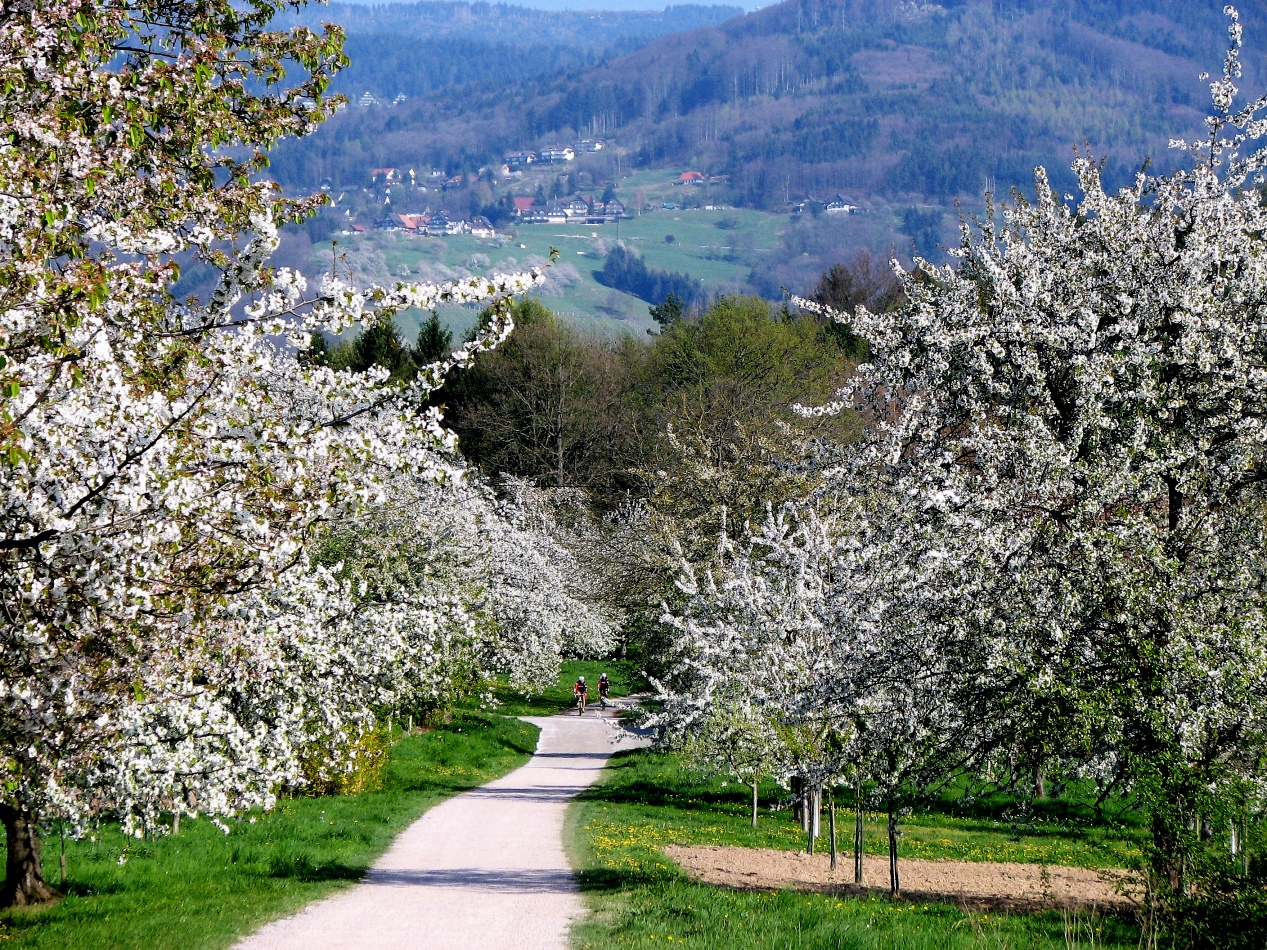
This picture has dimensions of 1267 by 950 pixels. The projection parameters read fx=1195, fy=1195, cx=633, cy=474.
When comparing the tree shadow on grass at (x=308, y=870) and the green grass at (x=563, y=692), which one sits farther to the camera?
the green grass at (x=563, y=692)

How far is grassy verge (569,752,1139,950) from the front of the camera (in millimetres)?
11555

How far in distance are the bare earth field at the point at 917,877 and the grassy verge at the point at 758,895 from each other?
1.79 ft

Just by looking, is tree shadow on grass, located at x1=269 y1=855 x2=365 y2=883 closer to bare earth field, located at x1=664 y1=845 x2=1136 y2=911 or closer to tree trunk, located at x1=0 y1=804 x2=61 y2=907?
tree trunk, located at x1=0 y1=804 x2=61 y2=907

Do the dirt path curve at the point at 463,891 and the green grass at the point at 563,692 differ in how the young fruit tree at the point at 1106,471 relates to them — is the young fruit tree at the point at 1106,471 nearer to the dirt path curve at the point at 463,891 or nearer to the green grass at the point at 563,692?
the dirt path curve at the point at 463,891

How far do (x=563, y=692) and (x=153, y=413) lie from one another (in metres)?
46.0

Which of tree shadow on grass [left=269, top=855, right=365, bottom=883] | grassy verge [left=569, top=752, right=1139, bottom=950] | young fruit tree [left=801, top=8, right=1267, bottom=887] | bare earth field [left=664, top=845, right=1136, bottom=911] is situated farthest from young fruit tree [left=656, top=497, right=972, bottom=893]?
tree shadow on grass [left=269, top=855, right=365, bottom=883]

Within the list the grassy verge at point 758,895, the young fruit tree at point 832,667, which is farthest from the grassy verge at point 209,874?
the young fruit tree at point 832,667

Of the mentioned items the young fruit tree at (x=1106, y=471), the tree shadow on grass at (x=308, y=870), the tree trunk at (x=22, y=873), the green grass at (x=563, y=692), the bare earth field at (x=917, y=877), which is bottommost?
the green grass at (x=563, y=692)

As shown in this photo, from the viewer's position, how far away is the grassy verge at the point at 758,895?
37.9ft

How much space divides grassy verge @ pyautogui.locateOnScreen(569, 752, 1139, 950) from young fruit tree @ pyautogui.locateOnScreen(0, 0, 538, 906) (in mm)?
4547

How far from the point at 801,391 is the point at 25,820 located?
5023 cm

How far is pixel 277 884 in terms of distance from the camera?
50.8 feet

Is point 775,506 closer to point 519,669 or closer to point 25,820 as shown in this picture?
point 519,669

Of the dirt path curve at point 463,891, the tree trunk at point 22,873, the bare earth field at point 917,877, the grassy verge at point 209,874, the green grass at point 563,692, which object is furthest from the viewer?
the green grass at point 563,692
